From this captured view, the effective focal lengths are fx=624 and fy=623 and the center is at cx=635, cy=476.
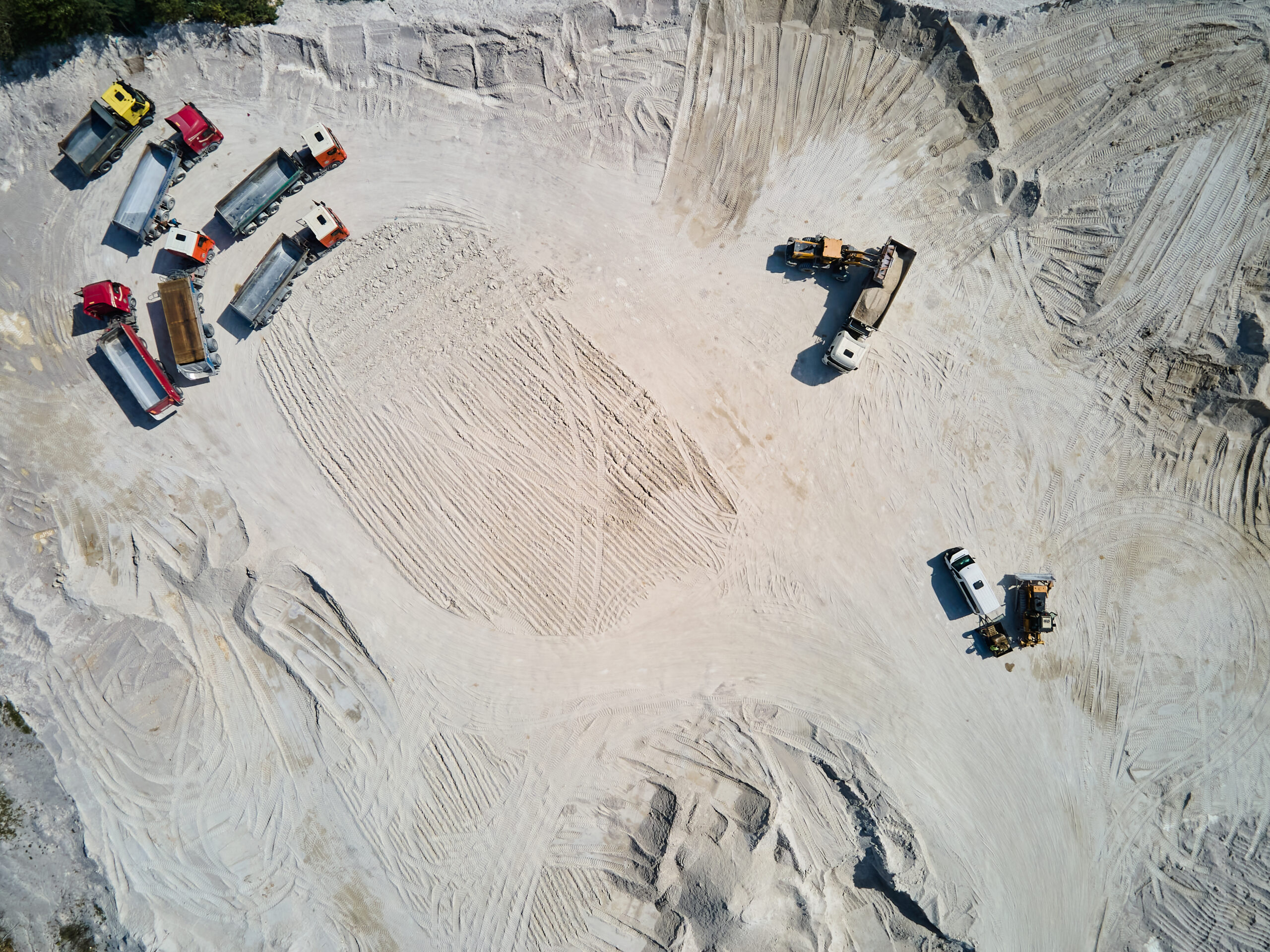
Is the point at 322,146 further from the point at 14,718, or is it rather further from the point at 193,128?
the point at 14,718

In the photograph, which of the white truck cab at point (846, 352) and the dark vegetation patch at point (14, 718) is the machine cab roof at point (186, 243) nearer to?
the dark vegetation patch at point (14, 718)

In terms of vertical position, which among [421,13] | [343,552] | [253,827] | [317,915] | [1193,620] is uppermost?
[421,13]

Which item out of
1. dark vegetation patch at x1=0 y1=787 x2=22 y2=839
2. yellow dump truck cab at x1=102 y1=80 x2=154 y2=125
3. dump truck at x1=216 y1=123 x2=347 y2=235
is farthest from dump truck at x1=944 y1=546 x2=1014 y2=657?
dark vegetation patch at x1=0 y1=787 x2=22 y2=839

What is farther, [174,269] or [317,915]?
[174,269]

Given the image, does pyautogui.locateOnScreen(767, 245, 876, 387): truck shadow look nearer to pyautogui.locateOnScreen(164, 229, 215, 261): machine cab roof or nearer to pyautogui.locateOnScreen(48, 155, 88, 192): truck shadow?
pyautogui.locateOnScreen(164, 229, 215, 261): machine cab roof

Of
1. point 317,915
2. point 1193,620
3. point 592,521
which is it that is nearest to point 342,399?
point 592,521

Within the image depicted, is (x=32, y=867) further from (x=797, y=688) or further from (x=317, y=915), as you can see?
(x=797, y=688)
